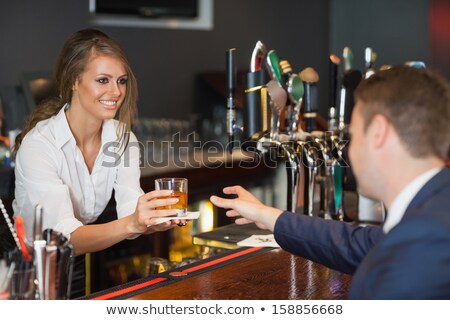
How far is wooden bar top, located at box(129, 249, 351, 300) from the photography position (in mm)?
1961

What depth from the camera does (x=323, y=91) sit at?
23.1 feet

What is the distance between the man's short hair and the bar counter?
25.8 inches

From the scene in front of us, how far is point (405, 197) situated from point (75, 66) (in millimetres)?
1485

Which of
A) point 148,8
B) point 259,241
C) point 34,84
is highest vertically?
point 148,8

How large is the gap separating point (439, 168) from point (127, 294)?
86 cm

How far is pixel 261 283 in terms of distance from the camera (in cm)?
210

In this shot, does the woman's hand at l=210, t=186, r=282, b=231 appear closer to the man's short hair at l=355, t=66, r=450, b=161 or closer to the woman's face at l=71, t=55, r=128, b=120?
the man's short hair at l=355, t=66, r=450, b=161

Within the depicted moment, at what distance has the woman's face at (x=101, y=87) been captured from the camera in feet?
8.65

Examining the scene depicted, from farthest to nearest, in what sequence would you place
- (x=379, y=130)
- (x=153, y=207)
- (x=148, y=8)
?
(x=148, y=8), (x=153, y=207), (x=379, y=130)

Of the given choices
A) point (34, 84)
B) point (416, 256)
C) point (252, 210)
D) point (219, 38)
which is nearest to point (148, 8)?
point (219, 38)

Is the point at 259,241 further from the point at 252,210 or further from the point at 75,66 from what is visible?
the point at 75,66

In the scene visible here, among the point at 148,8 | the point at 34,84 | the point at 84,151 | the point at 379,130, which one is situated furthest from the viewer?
the point at 148,8

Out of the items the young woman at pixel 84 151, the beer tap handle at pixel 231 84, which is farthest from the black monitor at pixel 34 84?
the beer tap handle at pixel 231 84
